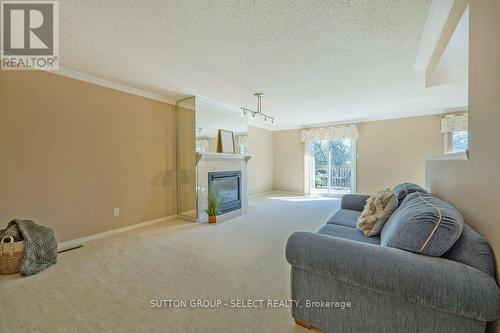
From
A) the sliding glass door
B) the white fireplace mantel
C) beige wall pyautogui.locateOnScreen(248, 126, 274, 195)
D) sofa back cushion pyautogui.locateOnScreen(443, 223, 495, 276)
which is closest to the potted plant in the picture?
the white fireplace mantel

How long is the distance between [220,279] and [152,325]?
0.68m

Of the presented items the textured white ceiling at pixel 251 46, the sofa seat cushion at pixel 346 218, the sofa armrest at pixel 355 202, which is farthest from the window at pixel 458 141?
the sofa seat cushion at pixel 346 218

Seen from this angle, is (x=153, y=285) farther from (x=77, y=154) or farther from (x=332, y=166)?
(x=332, y=166)

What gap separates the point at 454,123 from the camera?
15.7 feet

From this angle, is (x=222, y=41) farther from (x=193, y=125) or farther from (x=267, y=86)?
(x=193, y=125)

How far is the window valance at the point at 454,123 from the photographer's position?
15.3 ft

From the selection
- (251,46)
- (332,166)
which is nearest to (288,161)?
(332,166)

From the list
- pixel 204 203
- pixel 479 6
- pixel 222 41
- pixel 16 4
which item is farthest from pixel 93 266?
pixel 479 6

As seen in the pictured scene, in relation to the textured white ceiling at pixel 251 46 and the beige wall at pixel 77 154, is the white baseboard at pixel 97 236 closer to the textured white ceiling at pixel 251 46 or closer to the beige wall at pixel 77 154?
the beige wall at pixel 77 154

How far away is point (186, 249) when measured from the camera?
8.77 feet

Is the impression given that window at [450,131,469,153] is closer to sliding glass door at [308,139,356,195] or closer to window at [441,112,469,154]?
window at [441,112,469,154]

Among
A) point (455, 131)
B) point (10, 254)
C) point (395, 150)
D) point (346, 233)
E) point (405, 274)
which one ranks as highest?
point (455, 131)

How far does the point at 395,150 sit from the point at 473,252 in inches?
213

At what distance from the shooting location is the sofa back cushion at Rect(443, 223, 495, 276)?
3.19 ft
